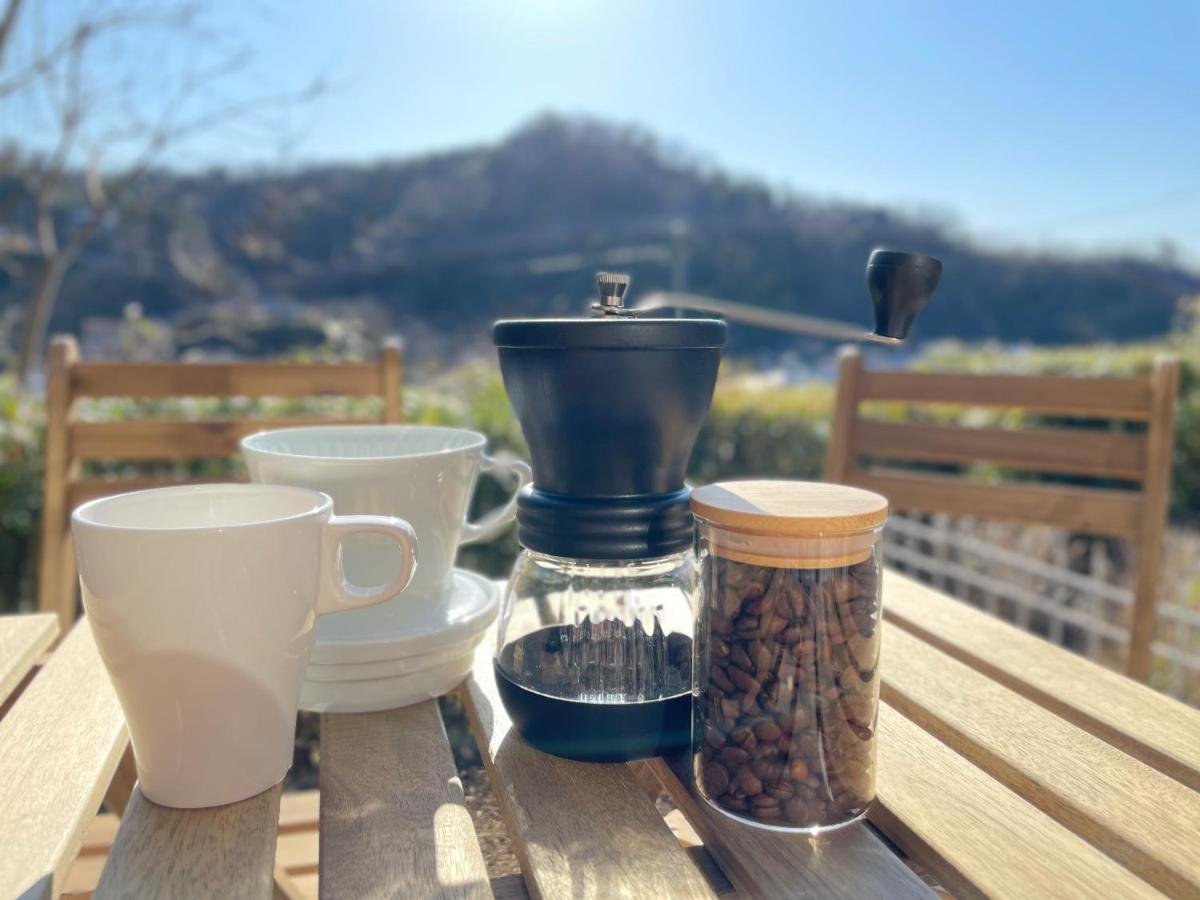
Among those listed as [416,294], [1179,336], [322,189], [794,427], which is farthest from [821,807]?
[322,189]

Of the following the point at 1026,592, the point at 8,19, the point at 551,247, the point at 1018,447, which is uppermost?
the point at 551,247

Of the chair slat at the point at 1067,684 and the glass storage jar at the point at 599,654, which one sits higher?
the glass storage jar at the point at 599,654

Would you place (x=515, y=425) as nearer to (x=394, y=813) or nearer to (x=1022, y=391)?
(x=1022, y=391)

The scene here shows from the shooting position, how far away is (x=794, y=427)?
2680 mm

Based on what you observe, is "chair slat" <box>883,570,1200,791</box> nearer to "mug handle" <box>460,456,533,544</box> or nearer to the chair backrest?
"mug handle" <box>460,456,533,544</box>

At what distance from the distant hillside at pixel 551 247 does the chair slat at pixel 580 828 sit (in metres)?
11.2

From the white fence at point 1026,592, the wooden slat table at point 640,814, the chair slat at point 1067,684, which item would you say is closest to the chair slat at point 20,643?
the wooden slat table at point 640,814

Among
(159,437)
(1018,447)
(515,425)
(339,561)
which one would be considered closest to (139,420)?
(159,437)

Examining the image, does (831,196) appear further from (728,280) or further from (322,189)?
(322,189)

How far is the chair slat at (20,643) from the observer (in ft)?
1.99

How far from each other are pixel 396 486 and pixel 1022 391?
108 cm

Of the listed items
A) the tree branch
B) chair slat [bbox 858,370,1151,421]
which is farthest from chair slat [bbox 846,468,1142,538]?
the tree branch

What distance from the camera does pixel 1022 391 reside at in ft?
4.32

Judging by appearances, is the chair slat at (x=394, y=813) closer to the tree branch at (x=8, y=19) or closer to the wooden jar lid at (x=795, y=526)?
the wooden jar lid at (x=795, y=526)
